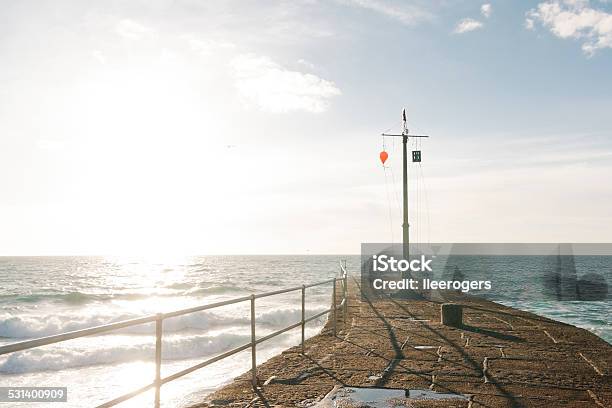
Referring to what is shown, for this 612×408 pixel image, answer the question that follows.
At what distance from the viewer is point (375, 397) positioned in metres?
6.12

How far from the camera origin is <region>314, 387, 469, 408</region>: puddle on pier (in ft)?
19.2

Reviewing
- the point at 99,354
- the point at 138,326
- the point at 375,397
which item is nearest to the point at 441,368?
the point at 375,397

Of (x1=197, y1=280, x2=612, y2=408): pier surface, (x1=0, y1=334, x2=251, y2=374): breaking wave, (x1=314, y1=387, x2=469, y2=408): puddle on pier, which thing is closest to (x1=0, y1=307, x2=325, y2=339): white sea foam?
(x1=0, y1=334, x2=251, y2=374): breaking wave

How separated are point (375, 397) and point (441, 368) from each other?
2.09 metres

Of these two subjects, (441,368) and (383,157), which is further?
(383,157)

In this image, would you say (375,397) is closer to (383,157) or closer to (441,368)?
(441,368)

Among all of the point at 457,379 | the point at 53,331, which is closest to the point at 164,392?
the point at 457,379

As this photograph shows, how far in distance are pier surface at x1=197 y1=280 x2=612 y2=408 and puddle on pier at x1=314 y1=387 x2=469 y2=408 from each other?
12 mm

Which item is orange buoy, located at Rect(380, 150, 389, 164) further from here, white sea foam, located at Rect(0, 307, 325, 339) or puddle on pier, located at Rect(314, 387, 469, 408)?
puddle on pier, located at Rect(314, 387, 469, 408)

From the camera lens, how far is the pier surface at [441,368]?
20.4 feet

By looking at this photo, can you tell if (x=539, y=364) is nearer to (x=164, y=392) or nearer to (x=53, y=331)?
(x=164, y=392)

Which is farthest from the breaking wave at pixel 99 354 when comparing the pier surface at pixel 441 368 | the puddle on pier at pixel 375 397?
the puddle on pier at pixel 375 397

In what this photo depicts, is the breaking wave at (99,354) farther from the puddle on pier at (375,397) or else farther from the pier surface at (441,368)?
the puddle on pier at (375,397)

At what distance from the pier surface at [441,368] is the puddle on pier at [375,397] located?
0.01 metres
